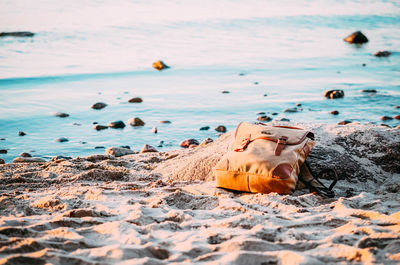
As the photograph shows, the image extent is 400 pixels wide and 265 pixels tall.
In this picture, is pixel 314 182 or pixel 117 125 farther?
pixel 117 125

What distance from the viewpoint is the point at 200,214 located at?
10.8ft

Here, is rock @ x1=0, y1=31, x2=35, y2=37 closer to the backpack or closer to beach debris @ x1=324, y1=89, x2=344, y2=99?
beach debris @ x1=324, y1=89, x2=344, y2=99

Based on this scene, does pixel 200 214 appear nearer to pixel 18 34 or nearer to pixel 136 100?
pixel 136 100

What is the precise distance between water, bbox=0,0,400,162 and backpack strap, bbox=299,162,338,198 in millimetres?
3179

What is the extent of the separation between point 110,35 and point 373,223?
16.4 metres

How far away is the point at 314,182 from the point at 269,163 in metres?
0.60

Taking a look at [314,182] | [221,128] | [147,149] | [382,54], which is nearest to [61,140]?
[147,149]

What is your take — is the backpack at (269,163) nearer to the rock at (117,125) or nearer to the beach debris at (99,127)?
the rock at (117,125)

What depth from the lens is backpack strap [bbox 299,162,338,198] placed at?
3879 mm

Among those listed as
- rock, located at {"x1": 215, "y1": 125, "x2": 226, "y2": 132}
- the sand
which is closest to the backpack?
the sand

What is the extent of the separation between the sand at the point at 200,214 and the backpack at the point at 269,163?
118 mm

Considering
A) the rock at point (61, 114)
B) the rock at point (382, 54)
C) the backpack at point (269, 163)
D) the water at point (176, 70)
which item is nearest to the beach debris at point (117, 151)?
the water at point (176, 70)

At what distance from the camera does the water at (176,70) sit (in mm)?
8031

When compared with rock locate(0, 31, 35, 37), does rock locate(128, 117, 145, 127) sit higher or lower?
lower
